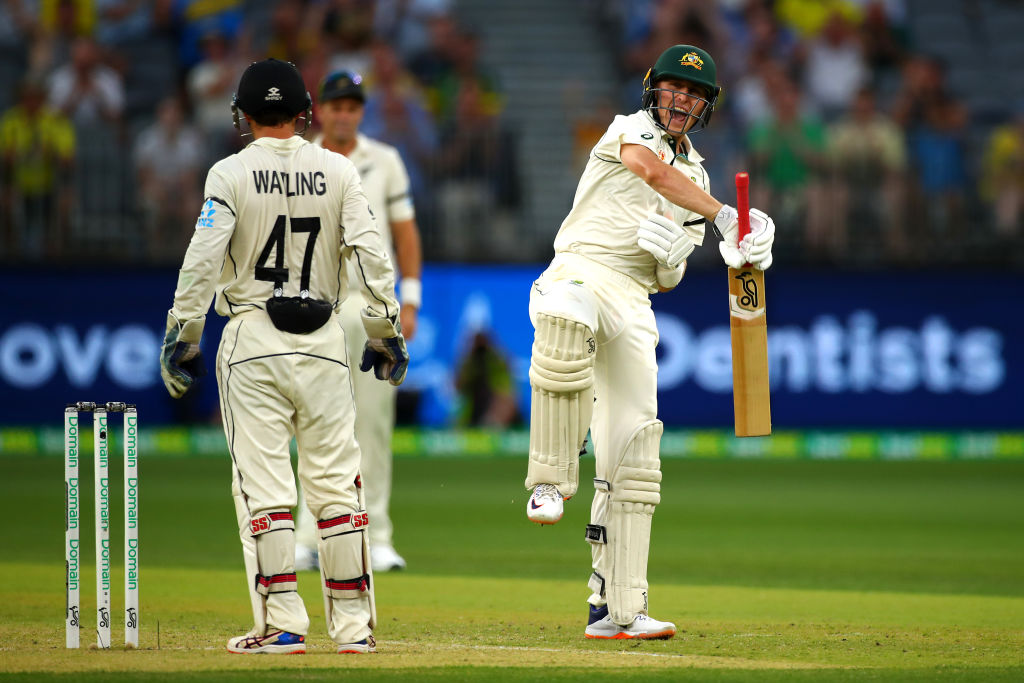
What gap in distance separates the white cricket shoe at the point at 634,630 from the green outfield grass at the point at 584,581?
2.2 inches

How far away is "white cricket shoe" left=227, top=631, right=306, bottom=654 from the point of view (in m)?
4.79

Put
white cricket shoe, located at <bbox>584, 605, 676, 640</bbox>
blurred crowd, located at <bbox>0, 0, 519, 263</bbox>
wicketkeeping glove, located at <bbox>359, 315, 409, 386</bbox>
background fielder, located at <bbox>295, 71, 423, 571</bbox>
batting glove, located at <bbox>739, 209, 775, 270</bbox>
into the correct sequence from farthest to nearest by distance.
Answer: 1. blurred crowd, located at <bbox>0, 0, 519, 263</bbox>
2. background fielder, located at <bbox>295, 71, 423, 571</bbox>
3. white cricket shoe, located at <bbox>584, 605, 676, 640</bbox>
4. batting glove, located at <bbox>739, 209, 775, 270</bbox>
5. wicketkeeping glove, located at <bbox>359, 315, 409, 386</bbox>

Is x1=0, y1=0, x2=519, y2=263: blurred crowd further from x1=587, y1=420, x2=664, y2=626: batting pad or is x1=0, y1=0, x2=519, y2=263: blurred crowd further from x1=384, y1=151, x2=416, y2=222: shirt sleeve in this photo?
x1=587, y1=420, x2=664, y2=626: batting pad

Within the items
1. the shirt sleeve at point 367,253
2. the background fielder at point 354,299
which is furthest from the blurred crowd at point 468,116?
the shirt sleeve at point 367,253

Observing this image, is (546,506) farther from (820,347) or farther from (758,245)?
(820,347)

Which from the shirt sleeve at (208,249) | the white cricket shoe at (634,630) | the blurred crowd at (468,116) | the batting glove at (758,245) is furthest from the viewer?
the blurred crowd at (468,116)

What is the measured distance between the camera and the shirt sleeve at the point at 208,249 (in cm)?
473

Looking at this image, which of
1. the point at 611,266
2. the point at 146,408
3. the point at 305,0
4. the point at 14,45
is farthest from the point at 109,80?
the point at 611,266

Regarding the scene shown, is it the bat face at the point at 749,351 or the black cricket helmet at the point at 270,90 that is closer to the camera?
the black cricket helmet at the point at 270,90

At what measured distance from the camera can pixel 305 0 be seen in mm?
16188

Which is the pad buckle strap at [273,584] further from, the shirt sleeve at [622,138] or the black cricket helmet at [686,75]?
the black cricket helmet at [686,75]

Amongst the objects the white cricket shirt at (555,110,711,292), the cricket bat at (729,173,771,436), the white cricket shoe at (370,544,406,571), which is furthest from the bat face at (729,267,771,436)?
the white cricket shoe at (370,544,406,571)

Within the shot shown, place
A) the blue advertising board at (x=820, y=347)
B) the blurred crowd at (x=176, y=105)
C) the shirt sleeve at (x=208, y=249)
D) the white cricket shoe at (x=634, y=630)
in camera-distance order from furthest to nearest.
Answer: the blurred crowd at (x=176, y=105), the blue advertising board at (x=820, y=347), the white cricket shoe at (x=634, y=630), the shirt sleeve at (x=208, y=249)

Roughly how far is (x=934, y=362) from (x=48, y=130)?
27.6 feet
